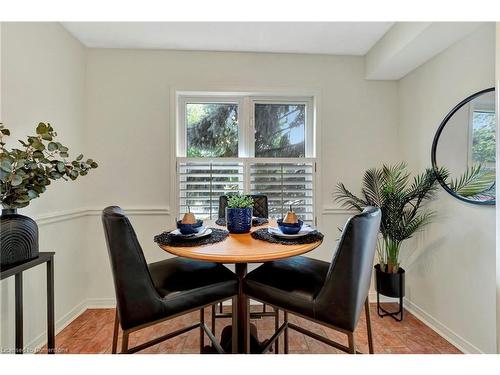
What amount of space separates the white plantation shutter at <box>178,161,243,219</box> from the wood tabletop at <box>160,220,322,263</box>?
113 cm

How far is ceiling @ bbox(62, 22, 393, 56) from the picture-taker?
1.94 m

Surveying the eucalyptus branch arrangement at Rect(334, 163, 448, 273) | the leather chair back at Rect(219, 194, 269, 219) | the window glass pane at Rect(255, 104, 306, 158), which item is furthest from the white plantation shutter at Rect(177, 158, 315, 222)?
the eucalyptus branch arrangement at Rect(334, 163, 448, 273)

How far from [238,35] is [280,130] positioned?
93cm

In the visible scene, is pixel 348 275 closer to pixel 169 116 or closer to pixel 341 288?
pixel 341 288

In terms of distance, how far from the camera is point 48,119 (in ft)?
5.95

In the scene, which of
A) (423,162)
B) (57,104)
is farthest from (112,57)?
(423,162)

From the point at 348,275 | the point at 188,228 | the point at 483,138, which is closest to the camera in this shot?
the point at 348,275

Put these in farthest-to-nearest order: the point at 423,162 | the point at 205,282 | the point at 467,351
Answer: the point at 423,162
the point at 467,351
the point at 205,282

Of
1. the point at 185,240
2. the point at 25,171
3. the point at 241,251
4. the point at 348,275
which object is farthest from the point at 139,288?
the point at 348,275

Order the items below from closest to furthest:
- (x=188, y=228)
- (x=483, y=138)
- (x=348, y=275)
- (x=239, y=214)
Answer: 1. (x=348, y=275)
2. (x=188, y=228)
3. (x=239, y=214)
4. (x=483, y=138)

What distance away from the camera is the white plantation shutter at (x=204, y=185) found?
92.7 inches

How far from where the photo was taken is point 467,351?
5.47 feet
